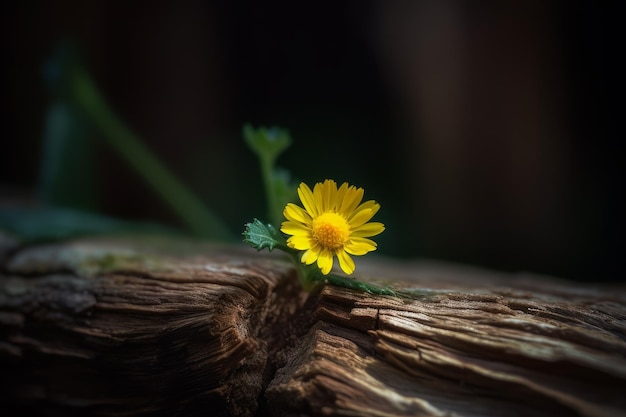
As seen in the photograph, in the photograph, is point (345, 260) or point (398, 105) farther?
point (398, 105)

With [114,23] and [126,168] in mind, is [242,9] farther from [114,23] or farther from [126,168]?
[126,168]

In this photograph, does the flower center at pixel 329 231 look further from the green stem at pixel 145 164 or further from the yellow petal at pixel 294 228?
the green stem at pixel 145 164

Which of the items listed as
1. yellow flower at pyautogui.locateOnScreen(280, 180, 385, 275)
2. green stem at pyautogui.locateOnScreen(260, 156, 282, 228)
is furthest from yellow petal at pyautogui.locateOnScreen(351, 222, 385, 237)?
green stem at pyautogui.locateOnScreen(260, 156, 282, 228)

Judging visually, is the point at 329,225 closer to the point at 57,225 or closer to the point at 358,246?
the point at 358,246

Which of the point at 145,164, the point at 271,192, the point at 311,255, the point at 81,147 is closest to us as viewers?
the point at 311,255

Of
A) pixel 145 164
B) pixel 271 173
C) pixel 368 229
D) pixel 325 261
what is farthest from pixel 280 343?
pixel 145 164

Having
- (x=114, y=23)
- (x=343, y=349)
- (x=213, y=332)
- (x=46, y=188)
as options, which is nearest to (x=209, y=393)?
(x=213, y=332)
